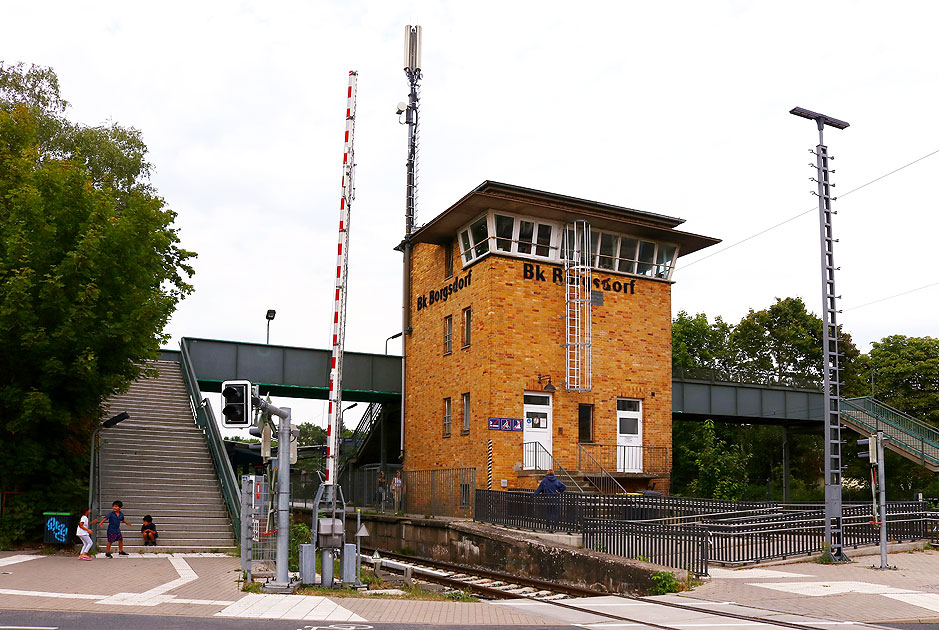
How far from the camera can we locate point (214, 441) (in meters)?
25.2

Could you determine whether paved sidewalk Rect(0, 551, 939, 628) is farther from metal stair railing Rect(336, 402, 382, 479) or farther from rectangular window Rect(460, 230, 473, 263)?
metal stair railing Rect(336, 402, 382, 479)

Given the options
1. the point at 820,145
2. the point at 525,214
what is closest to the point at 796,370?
the point at 525,214

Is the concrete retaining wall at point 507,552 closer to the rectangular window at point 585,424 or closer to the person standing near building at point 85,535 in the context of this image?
the rectangular window at point 585,424

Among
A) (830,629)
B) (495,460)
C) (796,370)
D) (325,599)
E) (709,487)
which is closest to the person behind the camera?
(830,629)

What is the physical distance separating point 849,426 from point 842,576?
2297cm

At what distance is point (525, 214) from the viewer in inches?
1174

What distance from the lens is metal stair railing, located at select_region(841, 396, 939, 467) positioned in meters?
35.3

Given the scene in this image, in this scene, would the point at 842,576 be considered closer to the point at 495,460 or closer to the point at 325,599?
the point at 325,599

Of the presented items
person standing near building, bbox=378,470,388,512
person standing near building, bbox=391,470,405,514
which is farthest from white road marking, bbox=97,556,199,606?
person standing near building, bbox=378,470,388,512

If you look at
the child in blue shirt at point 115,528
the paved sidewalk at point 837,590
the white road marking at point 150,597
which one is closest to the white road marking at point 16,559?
the child in blue shirt at point 115,528

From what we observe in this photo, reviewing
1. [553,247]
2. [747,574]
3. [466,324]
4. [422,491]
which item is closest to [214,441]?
[422,491]

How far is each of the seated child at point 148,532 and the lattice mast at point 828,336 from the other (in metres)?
14.6

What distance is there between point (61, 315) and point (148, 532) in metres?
5.29

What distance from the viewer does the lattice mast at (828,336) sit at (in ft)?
59.3
